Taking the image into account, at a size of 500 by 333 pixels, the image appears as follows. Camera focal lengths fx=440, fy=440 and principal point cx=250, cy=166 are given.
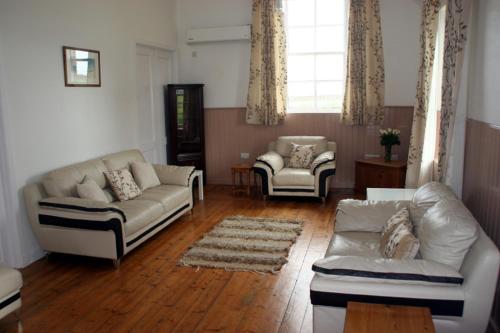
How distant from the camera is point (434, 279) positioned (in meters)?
2.20

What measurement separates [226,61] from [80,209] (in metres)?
3.96

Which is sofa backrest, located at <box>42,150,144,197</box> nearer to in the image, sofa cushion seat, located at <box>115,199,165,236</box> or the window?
sofa cushion seat, located at <box>115,199,165,236</box>

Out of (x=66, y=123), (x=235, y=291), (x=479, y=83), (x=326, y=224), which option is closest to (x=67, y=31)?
(x=66, y=123)

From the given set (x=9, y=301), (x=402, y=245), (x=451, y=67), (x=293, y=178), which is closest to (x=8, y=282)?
(x=9, y=301)

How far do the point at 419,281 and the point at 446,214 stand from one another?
46 cm

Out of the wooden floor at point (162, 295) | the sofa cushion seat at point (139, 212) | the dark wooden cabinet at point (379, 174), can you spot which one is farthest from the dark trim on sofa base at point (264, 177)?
the sofa cushion seat at point (139, 212)

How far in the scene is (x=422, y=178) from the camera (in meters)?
4.32

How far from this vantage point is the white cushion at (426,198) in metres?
2.88

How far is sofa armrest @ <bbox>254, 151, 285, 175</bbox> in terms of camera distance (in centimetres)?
607

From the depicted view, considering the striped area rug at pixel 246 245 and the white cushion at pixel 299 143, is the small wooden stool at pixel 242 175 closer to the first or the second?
the white cushion at pixel 299 143

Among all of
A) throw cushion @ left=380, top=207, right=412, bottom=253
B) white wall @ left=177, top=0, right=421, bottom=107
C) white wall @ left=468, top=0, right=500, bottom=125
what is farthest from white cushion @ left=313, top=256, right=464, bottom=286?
white wall @ left=177, top=0, right=421, bottom=107

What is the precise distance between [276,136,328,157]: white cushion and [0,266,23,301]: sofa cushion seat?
4.31 m

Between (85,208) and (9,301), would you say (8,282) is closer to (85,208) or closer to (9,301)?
(9,301)

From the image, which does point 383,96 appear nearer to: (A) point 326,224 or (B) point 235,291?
(A) point 326,224
